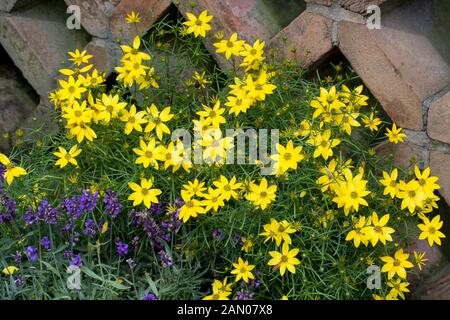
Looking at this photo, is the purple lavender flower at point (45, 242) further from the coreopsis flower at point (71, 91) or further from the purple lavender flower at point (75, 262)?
the coreopsis flower at point (71, 91)

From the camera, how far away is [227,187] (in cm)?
196

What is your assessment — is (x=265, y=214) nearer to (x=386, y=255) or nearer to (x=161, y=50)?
(x=386, y=255)

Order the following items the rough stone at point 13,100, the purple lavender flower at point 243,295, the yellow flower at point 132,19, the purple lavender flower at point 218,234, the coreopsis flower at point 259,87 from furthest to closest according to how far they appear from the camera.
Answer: the rough stone at point 13,100 < the yellow flower at point 132,19 < the coreopsis flower at point 259,87 < the purple lavender flower at point 218,234 < the purple lavender flower at point 243,295

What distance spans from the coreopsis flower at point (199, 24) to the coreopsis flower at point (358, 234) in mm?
729

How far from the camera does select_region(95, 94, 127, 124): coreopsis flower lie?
2.15 meters

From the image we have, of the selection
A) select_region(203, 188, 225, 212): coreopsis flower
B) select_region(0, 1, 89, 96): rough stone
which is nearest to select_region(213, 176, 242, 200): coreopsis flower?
select_region(203, 188, 225, 212): coreopsis flower

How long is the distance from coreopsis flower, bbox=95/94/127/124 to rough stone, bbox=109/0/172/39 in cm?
34

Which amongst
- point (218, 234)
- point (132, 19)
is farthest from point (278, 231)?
point (132, 19)

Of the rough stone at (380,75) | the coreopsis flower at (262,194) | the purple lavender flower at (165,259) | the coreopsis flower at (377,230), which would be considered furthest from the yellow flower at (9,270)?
the rough stone at (380,75)

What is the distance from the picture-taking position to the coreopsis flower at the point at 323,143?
2008 mm

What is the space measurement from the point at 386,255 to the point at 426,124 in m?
0.39

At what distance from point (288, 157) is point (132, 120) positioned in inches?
18.9

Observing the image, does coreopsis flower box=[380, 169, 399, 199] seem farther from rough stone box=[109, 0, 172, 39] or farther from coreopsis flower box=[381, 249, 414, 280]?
rough stone box=[109, 0, 172, 39]

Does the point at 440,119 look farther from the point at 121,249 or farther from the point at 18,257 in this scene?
the point at 18,257
